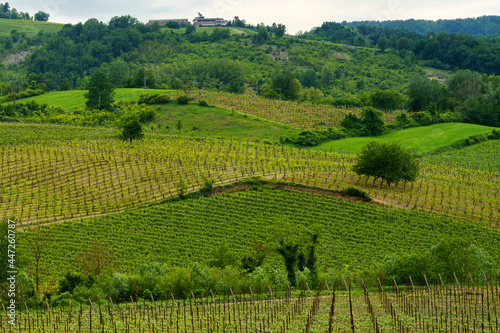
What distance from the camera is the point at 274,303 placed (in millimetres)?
36844

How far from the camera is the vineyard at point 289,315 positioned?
3164 cm

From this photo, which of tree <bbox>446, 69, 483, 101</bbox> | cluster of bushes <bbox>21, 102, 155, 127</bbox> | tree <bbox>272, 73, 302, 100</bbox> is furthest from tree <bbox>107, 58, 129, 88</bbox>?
tree <bbox>446, 69, 483, 101</bbox>

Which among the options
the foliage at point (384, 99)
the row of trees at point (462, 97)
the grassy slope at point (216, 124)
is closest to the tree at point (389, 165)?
the grassy slope at point (216, 124)

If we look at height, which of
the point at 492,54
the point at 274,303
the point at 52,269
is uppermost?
the point at 492,54

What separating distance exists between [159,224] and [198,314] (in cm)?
2204

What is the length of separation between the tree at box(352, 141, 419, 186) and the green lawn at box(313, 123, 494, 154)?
94.4 ft

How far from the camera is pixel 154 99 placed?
12412cm

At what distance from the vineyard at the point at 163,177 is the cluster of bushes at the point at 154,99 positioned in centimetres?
3990

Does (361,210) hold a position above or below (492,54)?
below

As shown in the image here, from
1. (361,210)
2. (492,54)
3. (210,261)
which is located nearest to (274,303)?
(210,261)

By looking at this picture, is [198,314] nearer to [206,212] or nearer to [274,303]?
[274,303]

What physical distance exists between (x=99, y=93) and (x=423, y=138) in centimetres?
6583

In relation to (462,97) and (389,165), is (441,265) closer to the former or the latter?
(389,165)

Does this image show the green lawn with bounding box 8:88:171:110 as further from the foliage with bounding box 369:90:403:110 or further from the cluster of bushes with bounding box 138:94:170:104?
the foliage with bounding box 369:90:403:110
